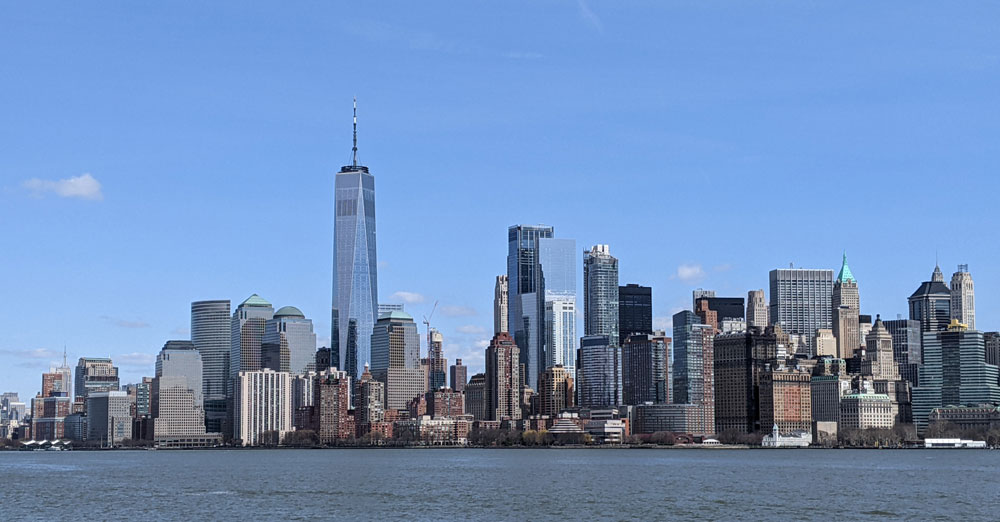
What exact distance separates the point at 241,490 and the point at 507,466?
67.6 meters

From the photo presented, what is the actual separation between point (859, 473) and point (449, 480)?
157ft

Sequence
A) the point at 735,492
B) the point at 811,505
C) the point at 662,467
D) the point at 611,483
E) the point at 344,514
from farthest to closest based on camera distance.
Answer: the point at 662,467, the point at 611,483, the point at 735,492, the point at 811,505, the point at 344,514

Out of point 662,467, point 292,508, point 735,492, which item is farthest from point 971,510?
point 662,467

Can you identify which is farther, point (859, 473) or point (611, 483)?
point (859, 473)

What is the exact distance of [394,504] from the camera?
109 m

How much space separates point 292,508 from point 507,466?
8957 centimetres

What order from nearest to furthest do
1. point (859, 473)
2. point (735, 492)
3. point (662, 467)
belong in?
point (735, 492) → point (859, 473) → point (662, 467)

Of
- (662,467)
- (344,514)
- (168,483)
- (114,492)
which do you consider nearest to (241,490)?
(114,492)

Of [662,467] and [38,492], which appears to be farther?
[662,467]

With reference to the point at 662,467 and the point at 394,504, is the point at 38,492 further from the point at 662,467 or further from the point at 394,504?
the point at 662,467

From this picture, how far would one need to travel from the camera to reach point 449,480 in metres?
147

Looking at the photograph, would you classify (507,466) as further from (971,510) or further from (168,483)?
(971,510)

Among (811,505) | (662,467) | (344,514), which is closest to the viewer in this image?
(344,514)

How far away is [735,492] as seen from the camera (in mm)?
123750
